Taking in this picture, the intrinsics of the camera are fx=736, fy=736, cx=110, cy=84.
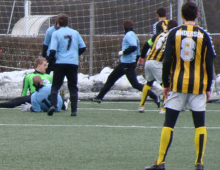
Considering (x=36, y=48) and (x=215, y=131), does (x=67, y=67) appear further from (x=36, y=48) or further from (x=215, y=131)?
(x=36, y=48)

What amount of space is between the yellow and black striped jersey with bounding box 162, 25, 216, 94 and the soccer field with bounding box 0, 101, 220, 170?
0.82 meters

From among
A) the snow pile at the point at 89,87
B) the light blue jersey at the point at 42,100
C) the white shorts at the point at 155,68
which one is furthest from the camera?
the snow pile at the point at 89,87

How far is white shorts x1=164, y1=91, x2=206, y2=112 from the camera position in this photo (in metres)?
6.85

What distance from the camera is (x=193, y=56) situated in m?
6.80

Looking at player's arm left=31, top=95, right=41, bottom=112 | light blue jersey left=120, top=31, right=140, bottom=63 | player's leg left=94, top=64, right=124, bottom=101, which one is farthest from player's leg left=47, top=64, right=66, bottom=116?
player's leg left=94, top=64, right=124, bottom=101

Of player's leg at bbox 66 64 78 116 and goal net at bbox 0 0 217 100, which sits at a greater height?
goal net at bbox 0 0 217 100

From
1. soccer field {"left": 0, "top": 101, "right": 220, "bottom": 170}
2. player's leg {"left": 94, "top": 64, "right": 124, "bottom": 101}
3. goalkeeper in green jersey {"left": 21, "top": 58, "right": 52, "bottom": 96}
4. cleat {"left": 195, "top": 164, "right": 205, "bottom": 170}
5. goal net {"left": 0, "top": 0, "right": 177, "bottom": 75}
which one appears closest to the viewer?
cleat {"left": 195, "top": 164, "right": 205, "bottom": 170}

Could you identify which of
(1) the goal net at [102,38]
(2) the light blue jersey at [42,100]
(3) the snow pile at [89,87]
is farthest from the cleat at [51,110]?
(1) the goal net at [102,38]

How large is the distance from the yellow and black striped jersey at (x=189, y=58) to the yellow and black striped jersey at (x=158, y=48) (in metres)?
4.99

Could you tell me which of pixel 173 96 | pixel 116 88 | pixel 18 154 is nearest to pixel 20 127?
pixel 18 154

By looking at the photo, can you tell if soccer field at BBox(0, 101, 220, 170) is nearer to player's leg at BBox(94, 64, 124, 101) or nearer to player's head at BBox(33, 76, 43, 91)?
player's head at BBox(33, 76, 43, 91)

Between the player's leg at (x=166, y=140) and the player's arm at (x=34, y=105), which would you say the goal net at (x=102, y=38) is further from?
the player's leg at (x=166, y=140)

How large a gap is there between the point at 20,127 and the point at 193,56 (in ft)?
13.4

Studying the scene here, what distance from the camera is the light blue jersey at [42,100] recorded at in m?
12.3
